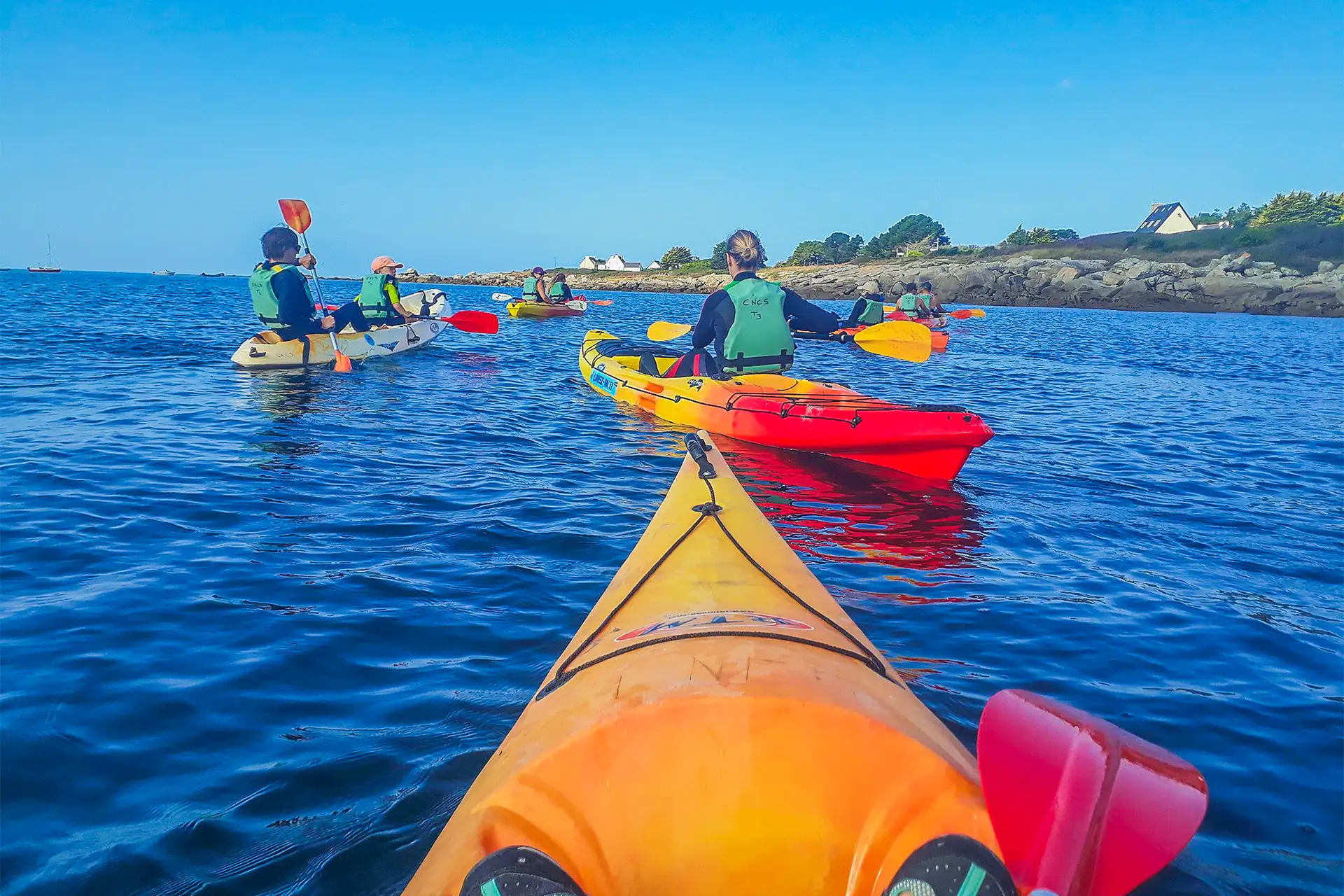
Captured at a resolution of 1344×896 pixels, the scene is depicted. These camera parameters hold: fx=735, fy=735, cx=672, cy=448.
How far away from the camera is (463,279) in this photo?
99250 mm

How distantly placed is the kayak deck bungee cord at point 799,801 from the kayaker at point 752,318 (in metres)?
6.03

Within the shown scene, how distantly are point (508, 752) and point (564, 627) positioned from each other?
1857 mm

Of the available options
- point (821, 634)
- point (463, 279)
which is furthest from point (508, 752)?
point (463, 279)

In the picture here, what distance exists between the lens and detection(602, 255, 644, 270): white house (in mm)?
96812

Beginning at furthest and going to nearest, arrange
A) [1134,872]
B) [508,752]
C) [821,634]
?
[821,634] → [508,752] → [1134,872]

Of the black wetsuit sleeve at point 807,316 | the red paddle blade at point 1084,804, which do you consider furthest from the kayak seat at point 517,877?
the black wetsuit sleeve at point 807,316

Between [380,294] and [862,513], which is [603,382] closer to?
[380,294]

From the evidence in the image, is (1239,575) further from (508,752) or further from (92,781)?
(92,781)

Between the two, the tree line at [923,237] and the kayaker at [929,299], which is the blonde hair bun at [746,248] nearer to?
the kayaker at [929,299]

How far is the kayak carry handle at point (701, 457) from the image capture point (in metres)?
3.97

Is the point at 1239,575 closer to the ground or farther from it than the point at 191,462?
closer to the ground

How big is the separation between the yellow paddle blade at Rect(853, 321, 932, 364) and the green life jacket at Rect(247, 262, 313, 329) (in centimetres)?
775

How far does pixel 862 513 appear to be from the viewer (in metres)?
5.62

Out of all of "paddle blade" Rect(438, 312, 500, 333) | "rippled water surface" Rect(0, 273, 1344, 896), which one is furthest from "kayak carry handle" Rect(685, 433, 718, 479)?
"paddle blade" Rect(438, 312, 500, 333)
